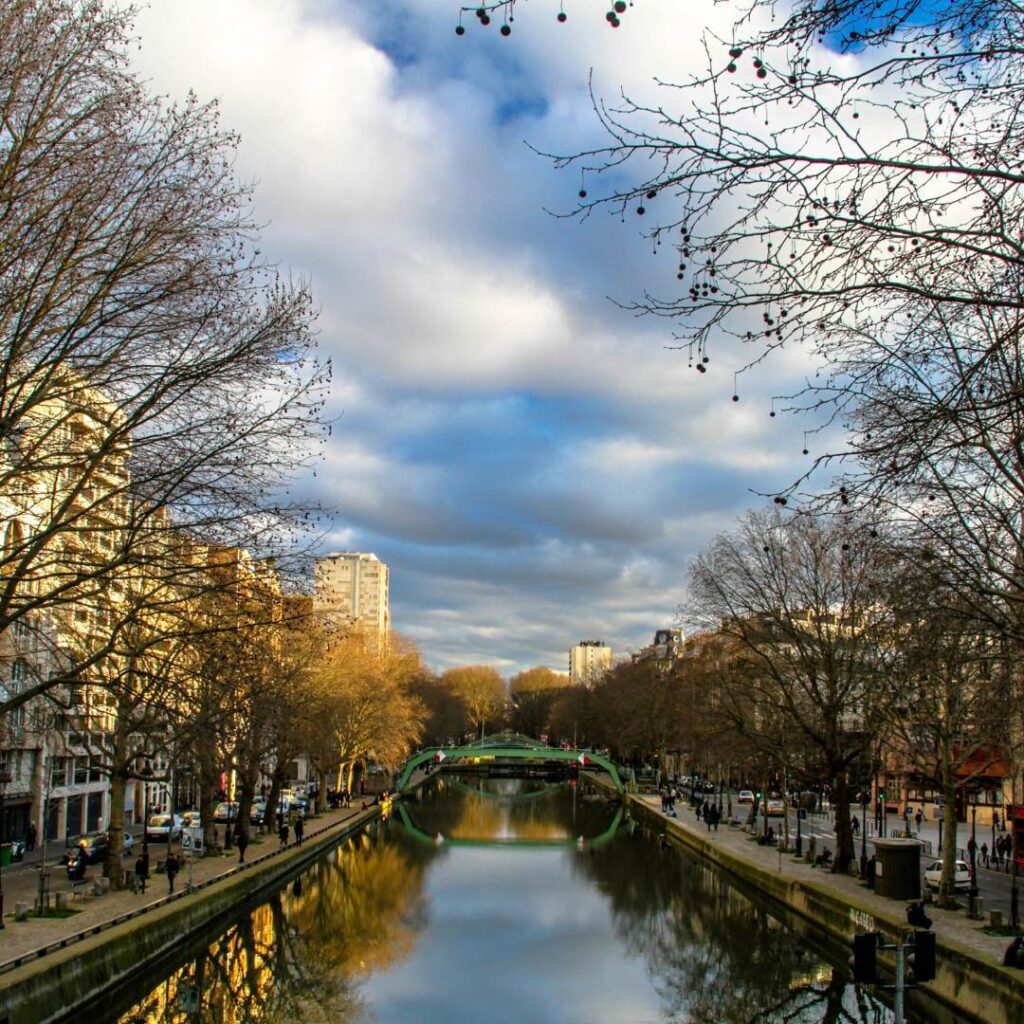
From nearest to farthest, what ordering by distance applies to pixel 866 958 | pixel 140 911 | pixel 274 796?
pixel 866 958 → pixel 140 911 → pixel 274 796

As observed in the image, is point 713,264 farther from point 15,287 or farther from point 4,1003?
point 4,1003

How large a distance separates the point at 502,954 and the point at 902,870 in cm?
1125

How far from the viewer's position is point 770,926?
104ft

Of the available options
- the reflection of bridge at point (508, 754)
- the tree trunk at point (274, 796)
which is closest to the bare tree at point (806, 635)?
the tree trunk at point (274, 796)

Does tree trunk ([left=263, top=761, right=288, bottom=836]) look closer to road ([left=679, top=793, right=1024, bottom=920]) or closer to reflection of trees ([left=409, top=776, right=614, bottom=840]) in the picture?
reflection of trees ([left=409, top=776, right=614, bottom=840])

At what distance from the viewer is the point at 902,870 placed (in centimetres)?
2852

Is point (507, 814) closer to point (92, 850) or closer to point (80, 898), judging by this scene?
point (92, 850)


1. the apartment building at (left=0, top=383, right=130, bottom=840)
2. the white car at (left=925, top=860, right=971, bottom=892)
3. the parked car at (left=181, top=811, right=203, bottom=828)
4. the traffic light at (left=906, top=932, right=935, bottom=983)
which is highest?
the apartment building at (left=0, top=383, right=130, bottom=840)

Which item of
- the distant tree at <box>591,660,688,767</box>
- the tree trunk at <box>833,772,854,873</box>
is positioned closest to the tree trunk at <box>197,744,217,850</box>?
the tree trunk at <box>833,772,854,873</box>

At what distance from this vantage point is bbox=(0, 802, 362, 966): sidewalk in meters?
21.5

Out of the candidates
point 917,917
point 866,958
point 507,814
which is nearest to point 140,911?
point 917,917

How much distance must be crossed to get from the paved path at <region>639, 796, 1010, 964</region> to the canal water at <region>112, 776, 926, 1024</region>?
1.80 meters

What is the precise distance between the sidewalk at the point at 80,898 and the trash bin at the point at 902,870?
64.7 ft

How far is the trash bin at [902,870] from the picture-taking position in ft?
93.1
